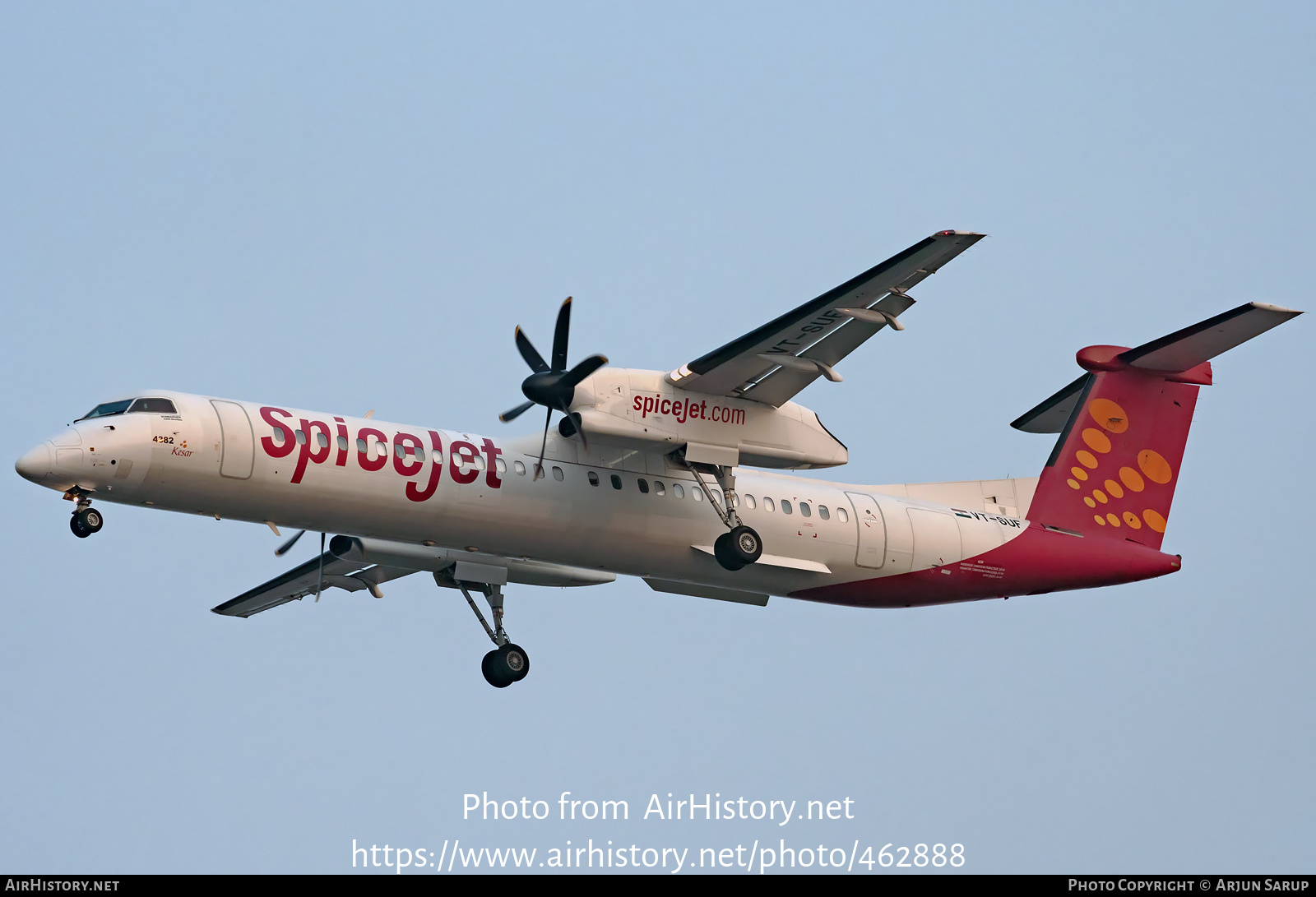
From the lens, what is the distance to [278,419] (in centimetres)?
1672

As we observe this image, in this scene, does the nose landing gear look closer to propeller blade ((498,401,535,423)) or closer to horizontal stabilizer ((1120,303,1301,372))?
propeller blade ((498,401,535,423))

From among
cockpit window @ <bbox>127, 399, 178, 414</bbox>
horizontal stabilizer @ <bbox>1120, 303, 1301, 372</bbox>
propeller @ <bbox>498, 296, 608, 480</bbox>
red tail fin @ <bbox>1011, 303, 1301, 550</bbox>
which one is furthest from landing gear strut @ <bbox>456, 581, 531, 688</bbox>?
horizontal stabilizer @ <bbox>1120, 303, 1301, 372</bbox>

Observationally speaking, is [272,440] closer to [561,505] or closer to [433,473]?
[433,473]

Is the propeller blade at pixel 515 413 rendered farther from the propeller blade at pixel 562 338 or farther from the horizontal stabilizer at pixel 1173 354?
the horizontal stabilizer at pixel 1173 354

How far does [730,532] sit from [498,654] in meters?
3.78

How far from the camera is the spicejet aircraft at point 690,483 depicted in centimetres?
1633

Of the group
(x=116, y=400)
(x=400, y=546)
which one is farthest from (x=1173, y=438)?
(x=116, y=400)

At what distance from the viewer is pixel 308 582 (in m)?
21.6

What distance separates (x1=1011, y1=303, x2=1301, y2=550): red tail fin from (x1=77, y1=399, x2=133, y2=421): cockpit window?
11993 mm

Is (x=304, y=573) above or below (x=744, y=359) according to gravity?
below

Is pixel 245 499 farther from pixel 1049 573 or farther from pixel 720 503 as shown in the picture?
pixel 1049 573

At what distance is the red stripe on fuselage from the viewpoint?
2006 centimetres

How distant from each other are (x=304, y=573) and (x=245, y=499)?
16.5ft

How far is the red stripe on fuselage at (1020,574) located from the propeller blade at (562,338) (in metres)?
4.58
